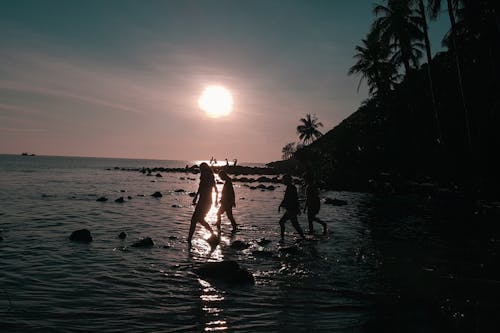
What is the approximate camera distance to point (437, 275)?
8883 mm

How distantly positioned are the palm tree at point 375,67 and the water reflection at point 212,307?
4648cm

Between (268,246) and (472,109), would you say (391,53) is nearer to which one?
(472,109)

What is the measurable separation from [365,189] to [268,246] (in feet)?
101

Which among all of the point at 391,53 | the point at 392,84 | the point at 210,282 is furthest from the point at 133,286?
the point at 392,84

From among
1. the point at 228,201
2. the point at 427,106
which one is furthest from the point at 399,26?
the point at 228,201

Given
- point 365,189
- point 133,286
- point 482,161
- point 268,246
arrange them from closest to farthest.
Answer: point 133,286, point 268,246, point 482,161, point 365,189

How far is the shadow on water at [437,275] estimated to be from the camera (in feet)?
19.9

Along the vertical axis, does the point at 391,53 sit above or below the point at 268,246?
above

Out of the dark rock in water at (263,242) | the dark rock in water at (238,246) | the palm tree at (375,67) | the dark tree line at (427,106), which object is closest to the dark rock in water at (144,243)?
the dark rock in water at (238,246)

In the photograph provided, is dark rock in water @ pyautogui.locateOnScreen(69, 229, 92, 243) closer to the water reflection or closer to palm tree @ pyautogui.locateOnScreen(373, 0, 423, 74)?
the water reflection

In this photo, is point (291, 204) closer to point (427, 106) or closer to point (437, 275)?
point (437, 275)

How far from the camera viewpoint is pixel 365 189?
1603 inches

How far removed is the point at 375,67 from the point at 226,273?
47984 mm

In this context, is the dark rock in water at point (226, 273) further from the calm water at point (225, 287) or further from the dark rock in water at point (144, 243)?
the dark rock in water at point (144, 243)
